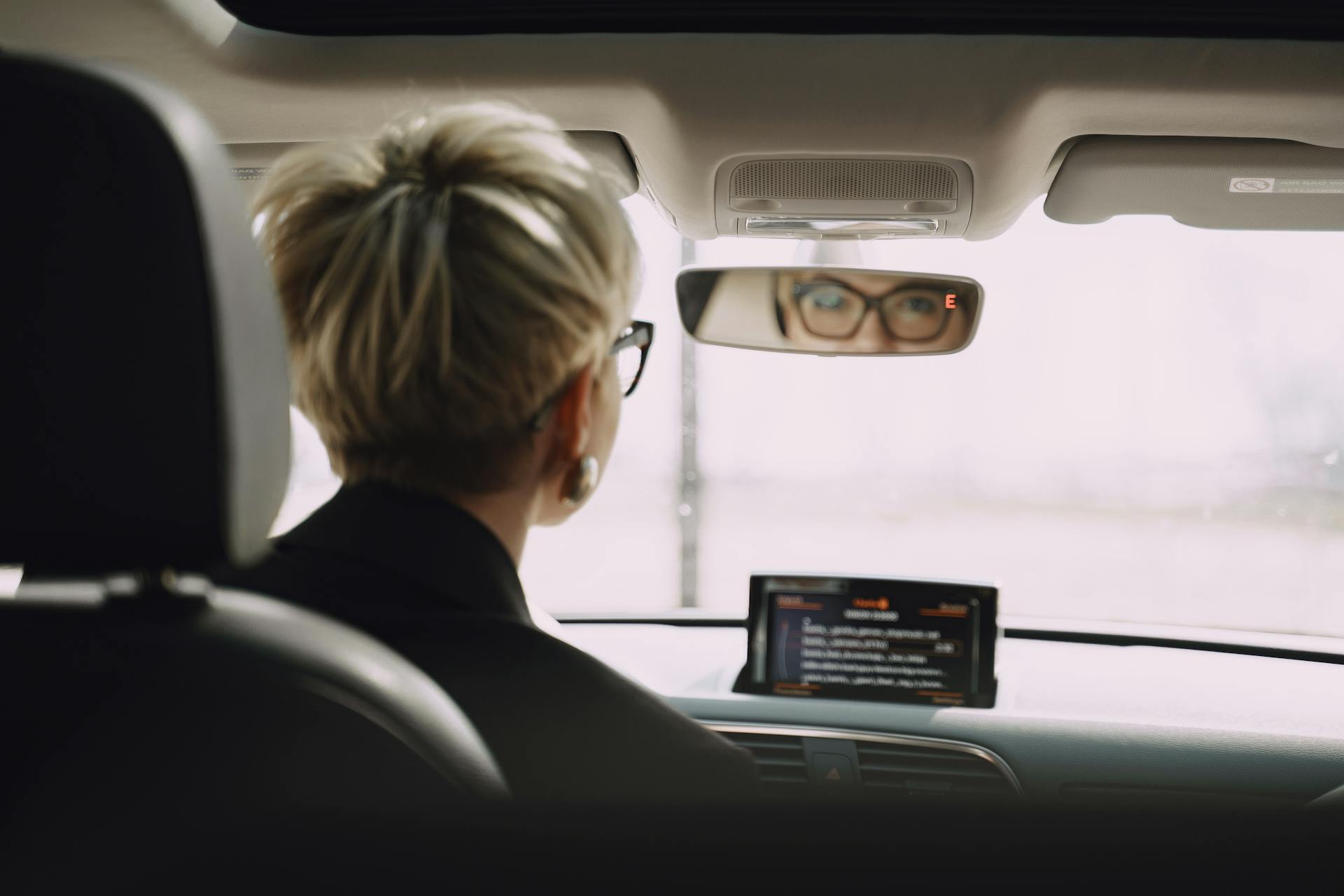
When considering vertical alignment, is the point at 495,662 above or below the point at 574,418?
below

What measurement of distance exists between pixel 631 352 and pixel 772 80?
0.64m

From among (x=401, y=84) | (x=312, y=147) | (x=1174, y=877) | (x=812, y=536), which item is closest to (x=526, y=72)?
(x=401, y=84)

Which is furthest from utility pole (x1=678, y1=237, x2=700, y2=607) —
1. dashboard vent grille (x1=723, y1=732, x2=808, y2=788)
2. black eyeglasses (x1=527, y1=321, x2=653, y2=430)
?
black eyeglasses (x1=527, y1=321, x2=653, y2=430)

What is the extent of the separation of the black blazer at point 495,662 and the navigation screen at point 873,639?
4.38 feet

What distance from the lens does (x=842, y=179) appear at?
2.08 m

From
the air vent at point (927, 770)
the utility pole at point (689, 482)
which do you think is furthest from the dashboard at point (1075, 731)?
the utility pole at point (689, 482)

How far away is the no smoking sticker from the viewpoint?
213 cm

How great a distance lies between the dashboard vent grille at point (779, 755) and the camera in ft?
8.10

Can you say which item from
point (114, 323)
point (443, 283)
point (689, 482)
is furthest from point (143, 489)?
point (689, 482)

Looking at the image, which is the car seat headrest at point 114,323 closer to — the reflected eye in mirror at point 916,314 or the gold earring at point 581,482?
the gold earring at point 581,482

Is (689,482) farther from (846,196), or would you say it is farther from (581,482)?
(581,482)

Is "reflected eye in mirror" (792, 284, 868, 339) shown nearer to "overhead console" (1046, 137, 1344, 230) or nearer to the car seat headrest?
"overhead console" (1046, 137, 1344, 230)

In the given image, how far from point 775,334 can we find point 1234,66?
3.86ft

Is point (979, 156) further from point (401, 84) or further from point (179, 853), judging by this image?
point (179, 853)
